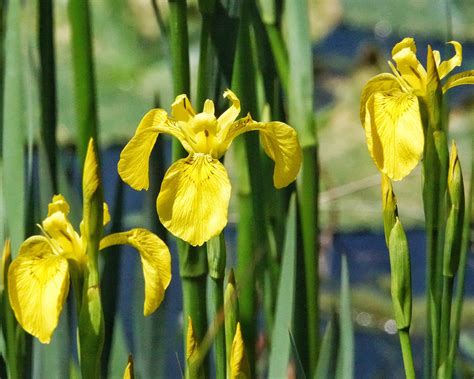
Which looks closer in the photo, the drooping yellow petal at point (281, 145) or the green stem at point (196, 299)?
the drooping yellow petal at point (281, 145)

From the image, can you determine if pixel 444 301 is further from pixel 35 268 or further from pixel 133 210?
pixel 133 210

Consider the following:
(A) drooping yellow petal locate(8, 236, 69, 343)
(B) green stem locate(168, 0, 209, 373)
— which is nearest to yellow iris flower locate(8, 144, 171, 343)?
(A) drooping yellow petal locate(8, 236, 69, 343)

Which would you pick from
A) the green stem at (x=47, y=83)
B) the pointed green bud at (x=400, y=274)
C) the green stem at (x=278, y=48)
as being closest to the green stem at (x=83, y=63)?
the green stem at (x=47, y=83)

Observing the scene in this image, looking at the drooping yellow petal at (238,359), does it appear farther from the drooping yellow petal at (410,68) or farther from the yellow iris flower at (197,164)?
the drooping yellow petal at (410,68)

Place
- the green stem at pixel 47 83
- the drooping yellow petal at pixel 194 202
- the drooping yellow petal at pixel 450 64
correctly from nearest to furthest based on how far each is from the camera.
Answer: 1. the drooping yellow petal at pixel 194 202
2. the drooping yellow petal at pixel 450 64
3. the green stem at pixel 47 83

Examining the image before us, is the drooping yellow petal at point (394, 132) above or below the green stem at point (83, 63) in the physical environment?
below

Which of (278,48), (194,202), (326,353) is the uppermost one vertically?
(278,48)

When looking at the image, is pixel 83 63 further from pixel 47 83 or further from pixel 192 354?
pixel 192 354

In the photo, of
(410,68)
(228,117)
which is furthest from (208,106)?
(410,68)
